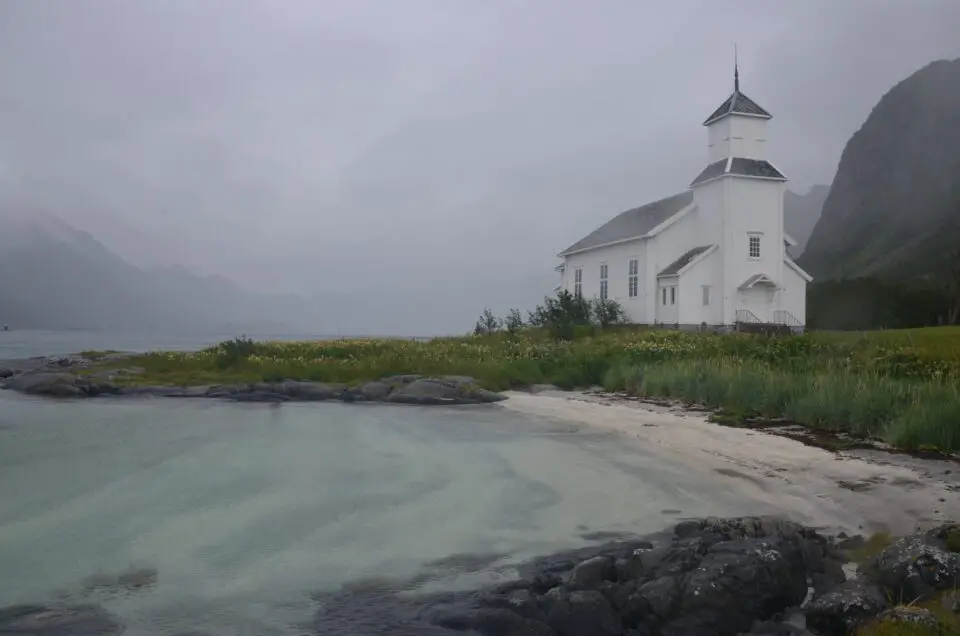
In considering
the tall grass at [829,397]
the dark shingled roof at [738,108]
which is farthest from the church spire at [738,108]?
the tall grass at [829,397]

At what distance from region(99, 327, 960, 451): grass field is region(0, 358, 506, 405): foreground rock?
1.60 meters

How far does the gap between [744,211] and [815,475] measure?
97.0 feet

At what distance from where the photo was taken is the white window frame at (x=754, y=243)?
37.6m

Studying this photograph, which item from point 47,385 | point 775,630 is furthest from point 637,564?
point 47,385

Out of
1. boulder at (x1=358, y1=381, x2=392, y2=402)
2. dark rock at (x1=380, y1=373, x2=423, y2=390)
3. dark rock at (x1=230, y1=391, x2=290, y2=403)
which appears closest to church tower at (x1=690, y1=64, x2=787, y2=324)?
dark rock at (x1=380, y1=373, x2=423, y2=390)

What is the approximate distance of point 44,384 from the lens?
24422 mm

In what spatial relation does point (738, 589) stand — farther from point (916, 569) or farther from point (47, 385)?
point (47, 385)

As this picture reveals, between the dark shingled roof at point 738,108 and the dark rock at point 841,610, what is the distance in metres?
35.7

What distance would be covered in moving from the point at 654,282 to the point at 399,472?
28.7 metres

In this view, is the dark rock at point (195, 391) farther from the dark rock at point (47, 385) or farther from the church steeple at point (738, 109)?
the church steeple at point (738, 109)

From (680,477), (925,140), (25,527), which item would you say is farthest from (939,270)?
(925,140)

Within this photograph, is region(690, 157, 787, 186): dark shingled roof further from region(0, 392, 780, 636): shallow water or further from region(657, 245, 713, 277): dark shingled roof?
A: region(0, 392, 780, 636): shallow water

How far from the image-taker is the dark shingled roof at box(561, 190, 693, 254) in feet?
134

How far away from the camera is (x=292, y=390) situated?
22.2 m
